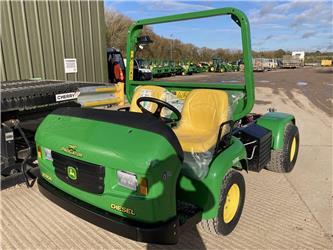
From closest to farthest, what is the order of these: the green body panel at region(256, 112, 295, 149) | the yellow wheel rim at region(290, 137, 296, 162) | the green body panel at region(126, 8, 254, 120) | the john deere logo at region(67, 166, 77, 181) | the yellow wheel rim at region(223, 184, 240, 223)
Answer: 1. the john deere logo at region(67, 166, 77, 181)
2. the yellow wheel rim at region(223, 184, 240, 223)
3. the green body panel at region(126, 8, 254, 120)
4. the green body panel at region(256, 112, 295, 149)
5. the yellow wheel rim at region(290, 137, 296, 162)

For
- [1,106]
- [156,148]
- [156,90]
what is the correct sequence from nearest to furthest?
1. [156,148]
2. [1,106]
3. [156,90]

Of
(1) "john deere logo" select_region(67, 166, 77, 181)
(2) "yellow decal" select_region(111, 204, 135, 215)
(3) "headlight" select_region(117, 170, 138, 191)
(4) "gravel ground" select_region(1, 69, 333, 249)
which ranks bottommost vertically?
(4) "gravel ground" select_region(1, 69, 333, 249)

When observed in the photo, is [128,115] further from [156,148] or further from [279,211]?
[279,211]

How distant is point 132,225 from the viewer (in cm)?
205

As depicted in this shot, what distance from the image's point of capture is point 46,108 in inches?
137

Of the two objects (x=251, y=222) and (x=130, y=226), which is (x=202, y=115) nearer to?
(x=251, y=222)

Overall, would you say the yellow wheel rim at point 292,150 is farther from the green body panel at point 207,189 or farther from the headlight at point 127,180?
the headlight at point 127,180

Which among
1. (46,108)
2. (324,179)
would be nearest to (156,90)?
(46,108)

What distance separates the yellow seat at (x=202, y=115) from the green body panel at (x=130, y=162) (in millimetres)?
841

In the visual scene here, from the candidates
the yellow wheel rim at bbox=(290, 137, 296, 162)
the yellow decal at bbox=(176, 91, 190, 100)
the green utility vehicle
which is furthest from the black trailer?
the yellow wheel rim at bbox=(290, 137, 296, 162)

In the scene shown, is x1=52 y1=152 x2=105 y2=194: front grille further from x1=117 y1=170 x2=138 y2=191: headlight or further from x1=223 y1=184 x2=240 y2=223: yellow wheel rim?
x1=223 y1=184 x2=240 y2=223: yellow wheel rim

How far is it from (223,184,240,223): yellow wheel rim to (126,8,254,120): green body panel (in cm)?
71

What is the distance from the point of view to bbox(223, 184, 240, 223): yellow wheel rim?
2.70m

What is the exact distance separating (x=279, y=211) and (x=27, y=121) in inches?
108
